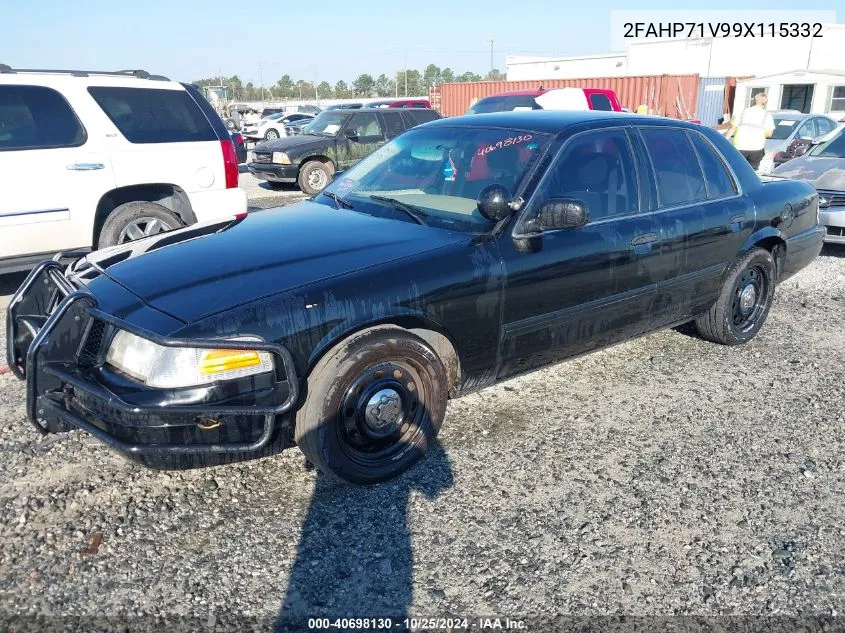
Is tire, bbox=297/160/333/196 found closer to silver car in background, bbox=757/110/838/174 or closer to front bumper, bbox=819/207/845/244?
front bumper, bbox=819/207/845/244

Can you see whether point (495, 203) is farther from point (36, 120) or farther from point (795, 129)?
point (795, 129)

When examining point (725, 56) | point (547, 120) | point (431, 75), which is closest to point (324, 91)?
point (431, 75)

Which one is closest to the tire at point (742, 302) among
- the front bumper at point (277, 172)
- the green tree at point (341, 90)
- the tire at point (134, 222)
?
the tire at point (134, 222)

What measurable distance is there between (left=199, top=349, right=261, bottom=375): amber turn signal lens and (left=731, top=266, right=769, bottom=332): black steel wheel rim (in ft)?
11.7

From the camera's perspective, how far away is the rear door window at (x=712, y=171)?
4.43 metres

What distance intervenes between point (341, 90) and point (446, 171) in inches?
3653

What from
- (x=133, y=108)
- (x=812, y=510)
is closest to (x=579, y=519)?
(x=812, y=510)

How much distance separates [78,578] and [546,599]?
175cm

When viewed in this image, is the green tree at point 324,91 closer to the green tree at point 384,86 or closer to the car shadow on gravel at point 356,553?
the green tree at point 384,86

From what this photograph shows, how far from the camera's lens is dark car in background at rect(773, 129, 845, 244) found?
7555 millimetres

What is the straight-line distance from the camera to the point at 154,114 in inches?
250

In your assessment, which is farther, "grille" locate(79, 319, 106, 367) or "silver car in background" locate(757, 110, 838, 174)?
"silver car in background" locate(757, 110, 838, 174)

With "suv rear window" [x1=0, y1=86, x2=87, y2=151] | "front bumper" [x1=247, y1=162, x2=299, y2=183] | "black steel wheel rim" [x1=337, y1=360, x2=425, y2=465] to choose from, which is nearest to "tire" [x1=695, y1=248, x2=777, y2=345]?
"black steel wheel rim" [x1=337, y1=360, x2=425, y2=465]

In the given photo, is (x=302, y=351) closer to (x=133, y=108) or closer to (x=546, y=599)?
(x=546, y=599)
